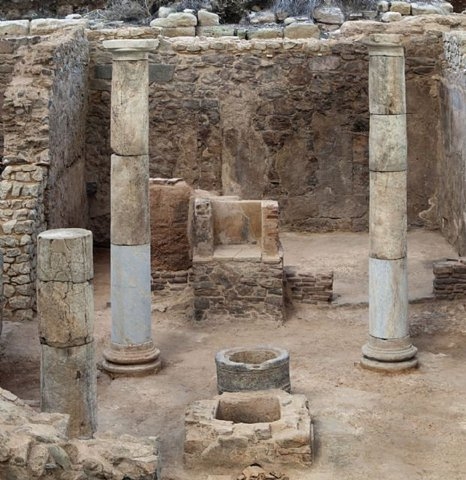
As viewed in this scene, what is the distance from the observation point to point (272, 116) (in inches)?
749

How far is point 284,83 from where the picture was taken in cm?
1897

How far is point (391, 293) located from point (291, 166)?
6164 millimetres

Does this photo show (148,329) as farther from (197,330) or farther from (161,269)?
(161,269)

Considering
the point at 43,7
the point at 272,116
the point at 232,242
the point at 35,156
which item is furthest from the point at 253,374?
the point at 43,7

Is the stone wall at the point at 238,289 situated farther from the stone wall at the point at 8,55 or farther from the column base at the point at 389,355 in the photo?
the stone wall at the point at 8,55

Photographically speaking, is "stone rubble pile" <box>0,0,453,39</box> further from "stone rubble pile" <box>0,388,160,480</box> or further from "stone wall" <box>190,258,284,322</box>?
"stone rubble pile" <box>0,388,160,480</box>

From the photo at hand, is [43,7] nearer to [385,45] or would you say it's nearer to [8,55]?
[8,55]

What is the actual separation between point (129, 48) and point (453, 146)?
6310 mm

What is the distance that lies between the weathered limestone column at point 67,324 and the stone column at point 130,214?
2537 mm

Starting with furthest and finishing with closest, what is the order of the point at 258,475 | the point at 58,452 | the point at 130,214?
1. the point at 130,214
2. the point at 258,475
3. the point at 58,452

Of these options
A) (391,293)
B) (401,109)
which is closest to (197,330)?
(391,293)

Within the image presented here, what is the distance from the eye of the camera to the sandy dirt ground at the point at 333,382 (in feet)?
35.7

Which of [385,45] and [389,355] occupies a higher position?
[385,45]

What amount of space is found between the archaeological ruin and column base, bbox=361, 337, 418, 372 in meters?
0.02
